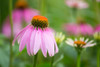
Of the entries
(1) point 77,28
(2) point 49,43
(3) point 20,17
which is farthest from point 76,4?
(2) point 49,43

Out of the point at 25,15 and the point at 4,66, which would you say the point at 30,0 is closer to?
the point at 25,15

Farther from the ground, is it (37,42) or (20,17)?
(37,42)

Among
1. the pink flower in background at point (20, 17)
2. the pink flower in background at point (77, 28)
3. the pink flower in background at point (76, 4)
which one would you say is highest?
the pink flower in background at point (76, 4)

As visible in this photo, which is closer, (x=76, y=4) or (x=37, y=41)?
(x=37, y=41)

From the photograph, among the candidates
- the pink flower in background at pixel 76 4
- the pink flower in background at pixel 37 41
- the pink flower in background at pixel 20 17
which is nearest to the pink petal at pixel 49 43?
the pink flower in background at pixel 37 41

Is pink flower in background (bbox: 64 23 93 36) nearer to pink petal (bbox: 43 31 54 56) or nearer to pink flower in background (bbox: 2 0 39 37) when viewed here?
pink flower in background (bbox: 2 0 39 37)

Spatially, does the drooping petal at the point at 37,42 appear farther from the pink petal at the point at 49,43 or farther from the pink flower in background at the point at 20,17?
the pink flower in background at the point at 20,17

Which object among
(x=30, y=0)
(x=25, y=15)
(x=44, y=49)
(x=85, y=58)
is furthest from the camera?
(x=30, y=0)

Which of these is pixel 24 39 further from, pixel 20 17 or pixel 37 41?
pixel 20 17

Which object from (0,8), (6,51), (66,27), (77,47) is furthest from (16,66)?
(0,8)

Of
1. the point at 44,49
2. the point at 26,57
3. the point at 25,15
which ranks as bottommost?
the point at 26,57

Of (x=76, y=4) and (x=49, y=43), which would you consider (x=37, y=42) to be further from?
(x=76, y=4)
